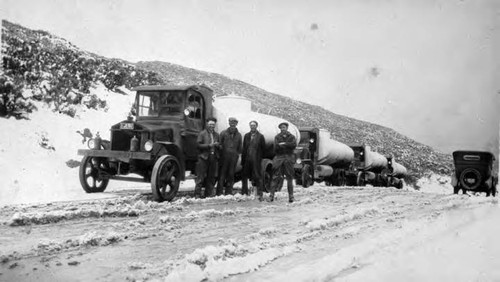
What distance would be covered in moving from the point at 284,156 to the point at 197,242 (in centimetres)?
454

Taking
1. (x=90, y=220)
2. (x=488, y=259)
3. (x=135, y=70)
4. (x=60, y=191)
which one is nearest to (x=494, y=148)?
(x=488, y=259)

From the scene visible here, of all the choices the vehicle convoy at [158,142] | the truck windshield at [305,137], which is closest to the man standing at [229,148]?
the vehicle convoy at [158,142]

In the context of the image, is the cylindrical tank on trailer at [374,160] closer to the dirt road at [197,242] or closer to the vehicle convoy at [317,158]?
the vehicle convoy at [317,158]

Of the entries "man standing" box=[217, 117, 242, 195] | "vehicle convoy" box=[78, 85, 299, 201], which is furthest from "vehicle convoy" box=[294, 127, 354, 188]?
"man standing" box=[217, 117, 242, 195]

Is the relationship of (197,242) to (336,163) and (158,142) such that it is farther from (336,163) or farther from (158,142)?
(336,163)

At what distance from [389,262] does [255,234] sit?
5.35 feet

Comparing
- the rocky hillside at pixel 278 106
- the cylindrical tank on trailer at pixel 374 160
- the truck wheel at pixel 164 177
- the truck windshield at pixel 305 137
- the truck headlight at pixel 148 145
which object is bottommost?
the truck wheel at pixel 164 177

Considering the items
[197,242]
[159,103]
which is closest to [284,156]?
[159,103]

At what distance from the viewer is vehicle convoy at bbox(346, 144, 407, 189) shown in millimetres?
21078

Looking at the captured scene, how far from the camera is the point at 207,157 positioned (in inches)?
344

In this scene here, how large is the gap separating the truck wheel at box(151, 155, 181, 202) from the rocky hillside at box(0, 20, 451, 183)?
211 cm

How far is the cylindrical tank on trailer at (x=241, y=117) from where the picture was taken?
9805 mm

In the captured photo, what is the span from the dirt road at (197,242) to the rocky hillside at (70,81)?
1357 mm

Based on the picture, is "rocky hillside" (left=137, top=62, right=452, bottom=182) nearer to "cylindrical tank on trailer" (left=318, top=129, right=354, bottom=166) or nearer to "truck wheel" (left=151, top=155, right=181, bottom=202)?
"cylindrical tank on trailer" (left=318, top=129, right=354, bottom=166)
